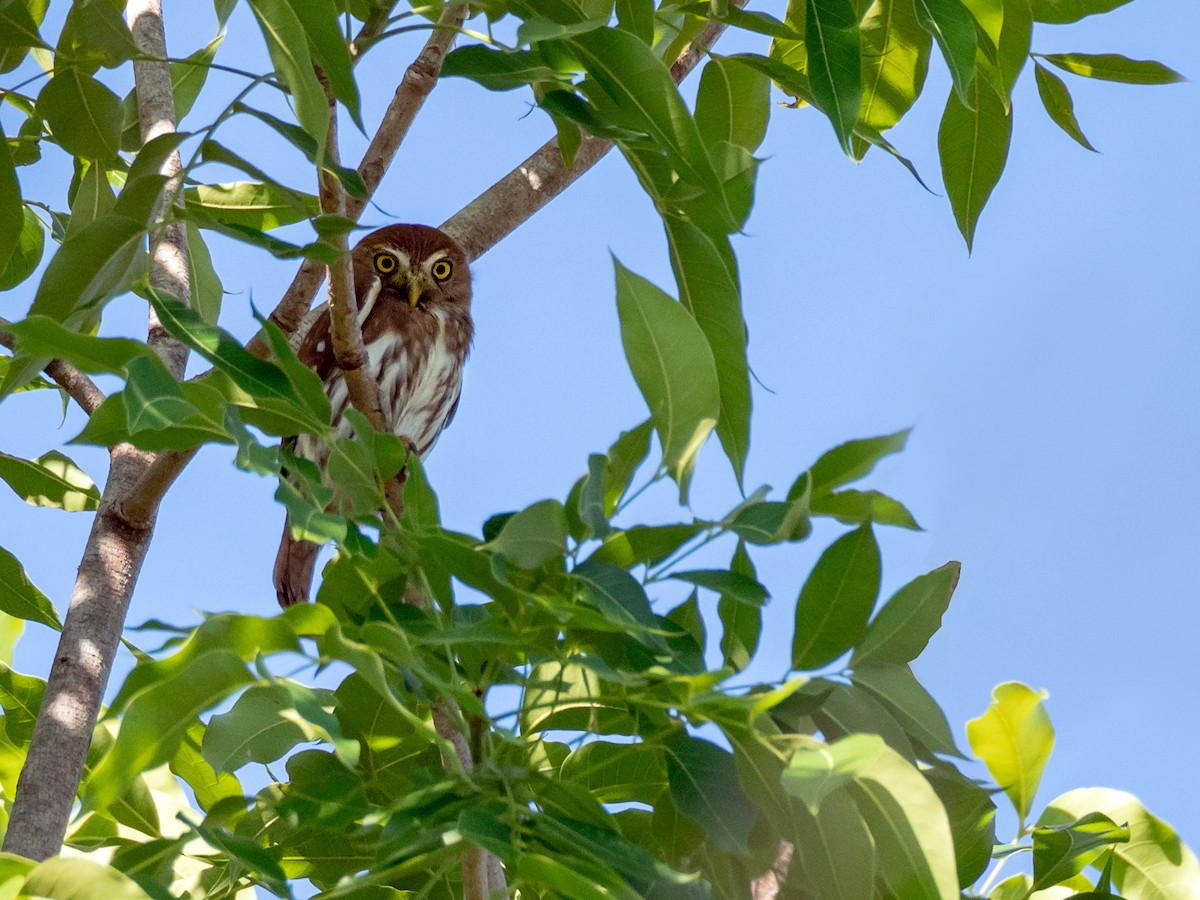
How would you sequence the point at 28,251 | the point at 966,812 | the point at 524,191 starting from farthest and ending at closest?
the point at 524,191 < the point at 28,251 < the point at 966,812

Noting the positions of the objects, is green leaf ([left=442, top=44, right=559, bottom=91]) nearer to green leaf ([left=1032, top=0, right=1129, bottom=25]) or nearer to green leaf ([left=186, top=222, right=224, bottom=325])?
green leaf ([left=1032, top=0, right=1129, bottom=25])

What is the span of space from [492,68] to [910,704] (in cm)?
73

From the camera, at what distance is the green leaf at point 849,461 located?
113 centimetres

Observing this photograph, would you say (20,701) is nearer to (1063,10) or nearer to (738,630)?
(738,630)

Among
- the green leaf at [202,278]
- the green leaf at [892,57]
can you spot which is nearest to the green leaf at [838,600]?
the green leaf at [892,57]

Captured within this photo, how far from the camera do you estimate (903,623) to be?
116cm

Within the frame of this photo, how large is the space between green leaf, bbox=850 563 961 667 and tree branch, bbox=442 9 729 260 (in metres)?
1.62

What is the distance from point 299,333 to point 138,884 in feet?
4.85

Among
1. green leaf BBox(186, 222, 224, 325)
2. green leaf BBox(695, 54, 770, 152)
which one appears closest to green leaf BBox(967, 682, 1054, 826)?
green leaf BBox(695, 54, 770, 152)

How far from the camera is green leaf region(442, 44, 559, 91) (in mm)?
1373

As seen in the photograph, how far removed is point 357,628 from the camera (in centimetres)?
107

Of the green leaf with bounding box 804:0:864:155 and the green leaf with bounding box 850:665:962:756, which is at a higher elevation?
the green leaf with bounding box 804:0:864:155

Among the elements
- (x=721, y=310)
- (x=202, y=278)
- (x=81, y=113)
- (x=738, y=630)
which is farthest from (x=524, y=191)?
(x=738, y=630)

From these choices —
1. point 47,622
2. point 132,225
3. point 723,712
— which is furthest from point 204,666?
point 47,622
